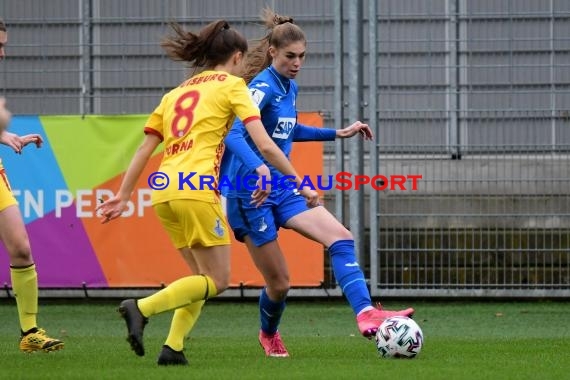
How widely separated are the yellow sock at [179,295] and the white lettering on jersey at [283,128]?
54.9 inches

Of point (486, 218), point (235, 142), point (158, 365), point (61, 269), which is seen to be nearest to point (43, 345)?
point (158, 365)

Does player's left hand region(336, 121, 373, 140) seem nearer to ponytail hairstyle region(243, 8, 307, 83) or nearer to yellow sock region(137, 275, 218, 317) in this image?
ponytail hairstyle region(243, 8, 307, 83)

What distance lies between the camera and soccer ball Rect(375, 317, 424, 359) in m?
6.75

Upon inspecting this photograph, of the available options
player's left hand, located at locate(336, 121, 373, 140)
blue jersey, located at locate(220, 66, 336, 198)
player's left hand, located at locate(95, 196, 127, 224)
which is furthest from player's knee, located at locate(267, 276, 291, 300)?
player's left hand, located at locate(95, 196, 127, 224)

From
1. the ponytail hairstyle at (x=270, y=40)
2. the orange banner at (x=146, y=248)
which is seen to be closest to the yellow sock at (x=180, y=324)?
the ponytail hairstyle at (x=270, y=40)

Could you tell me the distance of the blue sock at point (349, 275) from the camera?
7031 mm

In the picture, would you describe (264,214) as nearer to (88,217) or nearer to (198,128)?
(198,128)

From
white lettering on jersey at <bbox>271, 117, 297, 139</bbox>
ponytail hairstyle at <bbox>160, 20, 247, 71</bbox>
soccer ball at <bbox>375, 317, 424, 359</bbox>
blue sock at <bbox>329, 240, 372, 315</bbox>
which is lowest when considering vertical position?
soccer ball at <bbox>375, 317, 424, 359</bbox>

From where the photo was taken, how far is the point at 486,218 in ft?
38.7

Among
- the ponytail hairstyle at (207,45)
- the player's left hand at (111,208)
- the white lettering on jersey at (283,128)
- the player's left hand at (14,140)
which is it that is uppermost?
the ponytail hairstyle at (207,45)

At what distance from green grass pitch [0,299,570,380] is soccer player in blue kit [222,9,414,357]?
27 centimetres

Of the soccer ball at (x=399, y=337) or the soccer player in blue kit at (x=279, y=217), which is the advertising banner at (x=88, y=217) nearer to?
the soccer player in blue kit at (x=279, y=217)

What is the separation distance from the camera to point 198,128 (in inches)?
247

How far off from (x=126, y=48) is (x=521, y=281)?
433 centimetres
